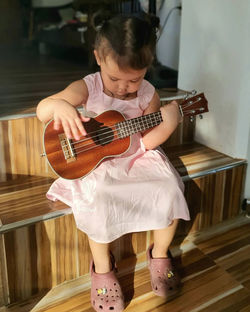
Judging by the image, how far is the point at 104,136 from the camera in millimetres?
1083

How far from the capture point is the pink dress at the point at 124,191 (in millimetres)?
1046

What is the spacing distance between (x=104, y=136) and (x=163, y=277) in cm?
47

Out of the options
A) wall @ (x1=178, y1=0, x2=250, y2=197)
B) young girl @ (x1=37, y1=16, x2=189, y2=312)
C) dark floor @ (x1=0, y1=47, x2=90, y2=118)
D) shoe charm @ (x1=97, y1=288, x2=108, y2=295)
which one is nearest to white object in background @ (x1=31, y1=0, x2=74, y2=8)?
dark floor @ (x1=0, y1=47, x2=90, y2=118)

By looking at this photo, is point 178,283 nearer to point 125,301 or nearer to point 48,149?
point 125,301

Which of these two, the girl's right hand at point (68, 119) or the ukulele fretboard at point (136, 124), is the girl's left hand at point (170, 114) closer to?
the ukulele fretboard at point (136, 124)

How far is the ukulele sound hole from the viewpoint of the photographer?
1075mm

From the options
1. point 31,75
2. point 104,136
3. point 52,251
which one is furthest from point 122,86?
point 31,75

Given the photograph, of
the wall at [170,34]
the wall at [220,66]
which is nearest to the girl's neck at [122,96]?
the wall at [220,66]

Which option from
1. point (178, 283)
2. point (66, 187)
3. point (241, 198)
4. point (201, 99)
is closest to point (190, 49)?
point (201, 99)

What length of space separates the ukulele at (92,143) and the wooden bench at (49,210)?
14 cm

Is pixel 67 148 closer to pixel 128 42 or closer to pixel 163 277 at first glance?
pixel 128 42

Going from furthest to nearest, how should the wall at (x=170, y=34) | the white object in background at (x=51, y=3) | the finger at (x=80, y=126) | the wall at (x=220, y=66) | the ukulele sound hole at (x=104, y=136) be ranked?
the white object in background at (x=51, y=3)
the wall at (x=170, y=34)
the wall at (x=220, y=66)
the ukulele sound hole at (x=104, y=136)
the finger at (x=80, y=126)

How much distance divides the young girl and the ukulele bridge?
0.04 metres

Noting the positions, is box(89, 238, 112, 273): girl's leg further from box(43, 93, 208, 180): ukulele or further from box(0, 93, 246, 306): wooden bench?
box(43, 93, 208, 180): ukulele
